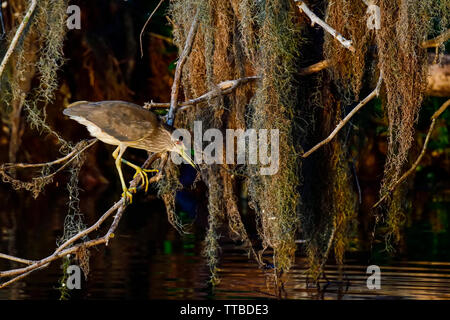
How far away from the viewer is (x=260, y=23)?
527cm

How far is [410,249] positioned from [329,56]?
12.3 ft

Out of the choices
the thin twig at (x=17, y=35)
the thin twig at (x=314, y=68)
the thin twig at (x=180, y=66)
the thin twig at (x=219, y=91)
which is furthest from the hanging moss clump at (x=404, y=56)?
the thin twig at (x=17, y=35)

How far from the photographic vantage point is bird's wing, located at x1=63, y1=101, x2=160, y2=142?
17.6 ft

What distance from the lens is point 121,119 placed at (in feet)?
17.5

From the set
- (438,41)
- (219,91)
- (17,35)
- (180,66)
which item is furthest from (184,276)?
(438,41)

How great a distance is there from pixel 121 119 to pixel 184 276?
242cm

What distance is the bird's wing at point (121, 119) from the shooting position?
5359mm

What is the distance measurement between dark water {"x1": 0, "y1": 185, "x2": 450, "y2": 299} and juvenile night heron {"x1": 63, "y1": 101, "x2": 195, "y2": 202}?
4.58 ft

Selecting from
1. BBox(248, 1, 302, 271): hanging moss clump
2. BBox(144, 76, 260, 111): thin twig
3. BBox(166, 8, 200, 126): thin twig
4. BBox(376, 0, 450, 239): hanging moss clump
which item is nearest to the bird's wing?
BBox(166, 8, 200, 126): thin twig

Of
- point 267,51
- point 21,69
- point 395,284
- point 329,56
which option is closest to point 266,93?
point 267,51

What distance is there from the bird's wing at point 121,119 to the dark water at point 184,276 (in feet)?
5.09

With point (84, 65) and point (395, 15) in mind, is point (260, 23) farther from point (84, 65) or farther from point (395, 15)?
point (84, 65)

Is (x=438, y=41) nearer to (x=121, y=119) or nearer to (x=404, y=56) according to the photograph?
(x=404, y=56)

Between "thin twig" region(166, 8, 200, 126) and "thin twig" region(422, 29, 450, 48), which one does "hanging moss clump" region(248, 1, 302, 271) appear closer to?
"thin twig" region(166, 8, 200, 126)
